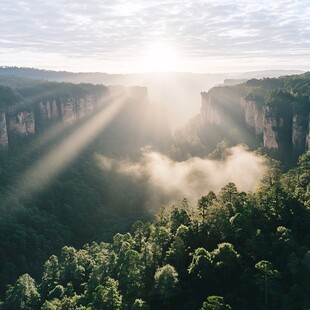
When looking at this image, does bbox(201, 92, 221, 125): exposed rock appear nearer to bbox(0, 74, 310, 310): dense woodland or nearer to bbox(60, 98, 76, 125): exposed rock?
bbox(60, 98, 76, 125): exposed rock

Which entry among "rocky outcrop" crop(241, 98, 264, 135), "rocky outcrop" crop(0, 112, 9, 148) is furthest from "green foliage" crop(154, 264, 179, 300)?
"rocky outcrop" crop(241, 98, 264, 135)

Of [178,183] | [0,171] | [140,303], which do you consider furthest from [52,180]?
[140,303]

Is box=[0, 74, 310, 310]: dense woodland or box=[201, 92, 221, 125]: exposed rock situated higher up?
box=[201, 92, 221, 125]: exposed rock

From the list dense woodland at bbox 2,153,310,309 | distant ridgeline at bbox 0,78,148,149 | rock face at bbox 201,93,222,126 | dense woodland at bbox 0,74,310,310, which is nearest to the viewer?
dense woodland at bbox 2,153,310,309

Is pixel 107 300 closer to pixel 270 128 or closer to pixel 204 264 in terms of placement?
pixel 204 264

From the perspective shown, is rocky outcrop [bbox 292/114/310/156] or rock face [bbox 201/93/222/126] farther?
rock face [bbox 201/93/222/126]

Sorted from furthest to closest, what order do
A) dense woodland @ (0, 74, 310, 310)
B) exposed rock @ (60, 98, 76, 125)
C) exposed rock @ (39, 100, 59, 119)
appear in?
exposed rock @ (60, 98, 76, 125)
exposed rock @ (39, 100, 59, 119)
dense woodland @ (0, 74, 310, 310)

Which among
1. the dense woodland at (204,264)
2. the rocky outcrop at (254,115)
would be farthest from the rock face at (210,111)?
the dense woodland at (204,264)

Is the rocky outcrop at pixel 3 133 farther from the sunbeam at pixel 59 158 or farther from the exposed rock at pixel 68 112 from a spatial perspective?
the exposed rock at pixel 68 112
